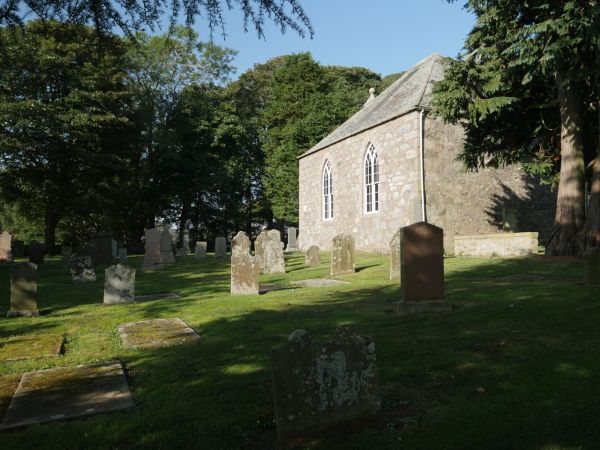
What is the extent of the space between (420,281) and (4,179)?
30617 millimetres

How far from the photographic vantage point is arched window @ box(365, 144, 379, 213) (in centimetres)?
2414

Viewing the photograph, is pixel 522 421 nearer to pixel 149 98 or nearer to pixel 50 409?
pixel 50 409

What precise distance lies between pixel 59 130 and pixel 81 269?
1711cm

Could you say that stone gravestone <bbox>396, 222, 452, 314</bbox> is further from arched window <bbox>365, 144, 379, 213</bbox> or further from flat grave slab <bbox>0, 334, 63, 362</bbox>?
arched window <bbox>365, 144, 379, 213</bbox>

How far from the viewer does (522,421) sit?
141 inches

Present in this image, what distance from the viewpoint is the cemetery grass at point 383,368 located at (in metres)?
3.51

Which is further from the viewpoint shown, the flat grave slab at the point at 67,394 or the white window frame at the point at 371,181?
the white window frame at the point at 371,181

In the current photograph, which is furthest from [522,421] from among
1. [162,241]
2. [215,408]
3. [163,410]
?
[162,241]

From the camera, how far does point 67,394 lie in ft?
14.9

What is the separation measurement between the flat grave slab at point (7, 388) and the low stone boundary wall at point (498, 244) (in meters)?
15.3

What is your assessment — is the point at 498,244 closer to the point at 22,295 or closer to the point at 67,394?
the point at 22,295

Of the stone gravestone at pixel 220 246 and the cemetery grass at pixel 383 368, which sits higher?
the stone gravestone at pixel 220 246

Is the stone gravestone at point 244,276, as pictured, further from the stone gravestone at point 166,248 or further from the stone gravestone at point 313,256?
the stone gravestone at point 166,248

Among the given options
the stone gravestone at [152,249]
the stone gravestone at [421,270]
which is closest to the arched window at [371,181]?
the stone gravestone at [152,249]
